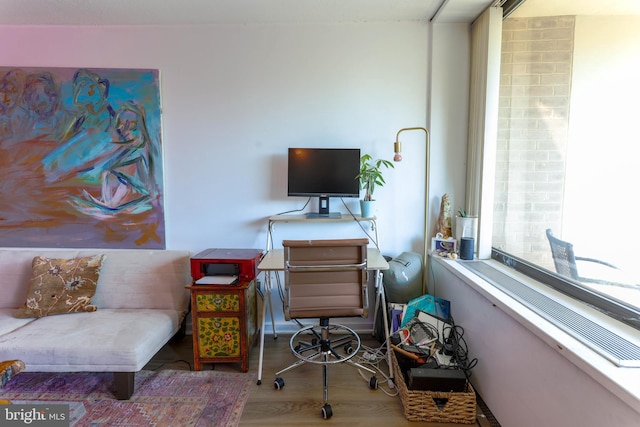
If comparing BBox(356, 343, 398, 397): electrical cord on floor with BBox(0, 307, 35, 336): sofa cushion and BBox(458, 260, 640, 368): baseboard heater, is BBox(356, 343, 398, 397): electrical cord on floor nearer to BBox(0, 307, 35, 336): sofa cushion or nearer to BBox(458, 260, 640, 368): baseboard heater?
BBox(458, 260, 640, 368): baseboard heater

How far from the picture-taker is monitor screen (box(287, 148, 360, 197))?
2.44m

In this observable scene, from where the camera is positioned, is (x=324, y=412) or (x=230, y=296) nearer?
(x=324, y=412)

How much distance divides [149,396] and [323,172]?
1.87 metres

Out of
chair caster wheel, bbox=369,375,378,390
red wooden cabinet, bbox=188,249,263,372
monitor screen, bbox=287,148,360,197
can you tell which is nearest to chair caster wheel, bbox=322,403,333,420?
chair caster wheel, bbox=369,375,378,390

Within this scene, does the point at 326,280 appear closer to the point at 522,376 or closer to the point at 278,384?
the point at 278,384

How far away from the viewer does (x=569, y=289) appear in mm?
1665

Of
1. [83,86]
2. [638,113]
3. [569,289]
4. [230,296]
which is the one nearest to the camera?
[638,113]

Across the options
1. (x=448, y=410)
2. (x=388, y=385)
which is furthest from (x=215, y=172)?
(x=448, y=410)

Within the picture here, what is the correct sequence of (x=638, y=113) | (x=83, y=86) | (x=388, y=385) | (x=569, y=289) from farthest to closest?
(x=83, y=86) < (x=388, y=385) < (x=569, y=289) < (x=638, y=113)

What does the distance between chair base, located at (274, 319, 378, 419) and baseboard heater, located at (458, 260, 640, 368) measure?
0.96 meters

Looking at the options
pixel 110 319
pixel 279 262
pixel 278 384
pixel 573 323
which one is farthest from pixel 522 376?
pixel 110 319

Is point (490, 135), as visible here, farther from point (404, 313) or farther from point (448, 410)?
point (448, 410)

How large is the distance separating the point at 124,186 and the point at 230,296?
53.3 inches

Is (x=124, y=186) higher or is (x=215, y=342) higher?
(x=124, y=186)
